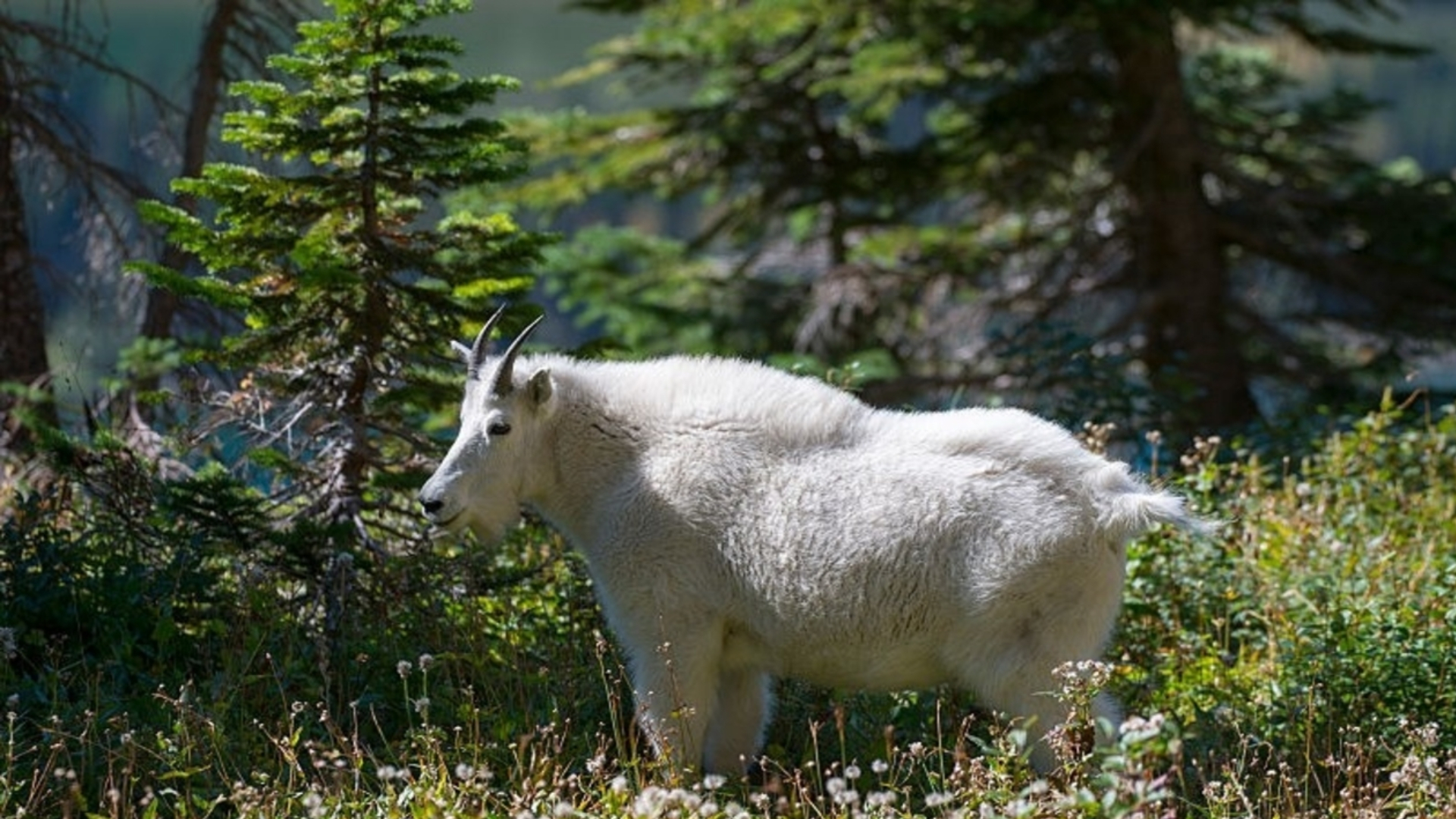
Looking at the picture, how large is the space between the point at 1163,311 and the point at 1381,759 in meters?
9.82

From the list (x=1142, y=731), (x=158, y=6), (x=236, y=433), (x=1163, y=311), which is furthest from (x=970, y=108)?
(x=158, y=6)

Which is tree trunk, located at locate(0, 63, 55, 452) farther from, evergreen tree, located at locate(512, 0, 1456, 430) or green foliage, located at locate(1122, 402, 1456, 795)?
green foliage, located at locate(1122, 402, 1456, 795)

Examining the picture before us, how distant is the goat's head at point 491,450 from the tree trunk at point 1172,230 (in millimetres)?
9633

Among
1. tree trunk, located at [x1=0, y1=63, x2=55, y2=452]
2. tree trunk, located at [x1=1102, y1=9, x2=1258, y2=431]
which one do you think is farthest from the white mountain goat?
tree trunk, located at [x1=1102, y1=9, x2=1258, y2=431]

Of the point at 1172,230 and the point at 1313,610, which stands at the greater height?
the point at 1172,230

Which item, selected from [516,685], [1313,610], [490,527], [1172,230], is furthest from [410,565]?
[1172,230]

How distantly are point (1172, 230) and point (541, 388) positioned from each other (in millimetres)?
10706

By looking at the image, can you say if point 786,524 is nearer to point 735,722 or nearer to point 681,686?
point 681,686

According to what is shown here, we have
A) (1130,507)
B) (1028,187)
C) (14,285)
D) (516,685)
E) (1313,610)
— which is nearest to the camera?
(1130,507)

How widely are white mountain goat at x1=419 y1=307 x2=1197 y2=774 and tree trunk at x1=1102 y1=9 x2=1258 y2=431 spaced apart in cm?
939

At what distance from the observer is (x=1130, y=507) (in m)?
6.40

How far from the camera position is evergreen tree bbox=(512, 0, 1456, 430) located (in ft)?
52.1

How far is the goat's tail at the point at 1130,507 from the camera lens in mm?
6387

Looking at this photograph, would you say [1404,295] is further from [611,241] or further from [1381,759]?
[1381,759]
